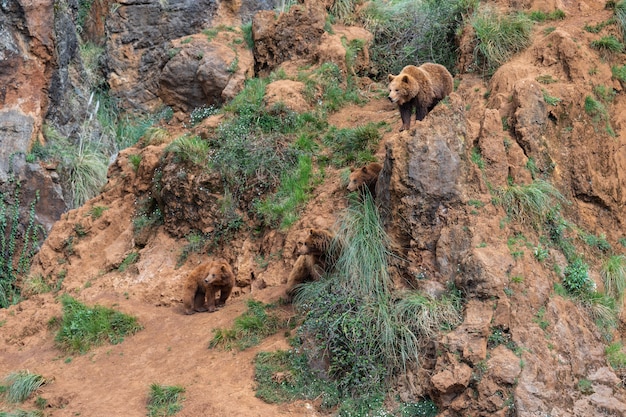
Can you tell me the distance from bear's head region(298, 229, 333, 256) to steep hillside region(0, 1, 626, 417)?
869mm

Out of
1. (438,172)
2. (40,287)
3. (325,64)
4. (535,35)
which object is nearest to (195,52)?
(325,64)

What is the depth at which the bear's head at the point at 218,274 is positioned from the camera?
1011 centimetres

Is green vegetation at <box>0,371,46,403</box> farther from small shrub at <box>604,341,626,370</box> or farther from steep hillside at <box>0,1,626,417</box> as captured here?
small shrub at <box>604,341,626,370</box>

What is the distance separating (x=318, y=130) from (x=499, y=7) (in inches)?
158

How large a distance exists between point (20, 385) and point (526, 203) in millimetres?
6818

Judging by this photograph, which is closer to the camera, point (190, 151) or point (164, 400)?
point (164, 400)

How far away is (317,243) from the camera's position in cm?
920

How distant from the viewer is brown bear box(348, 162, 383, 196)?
31.8 ft

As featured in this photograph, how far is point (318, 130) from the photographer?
12.4m

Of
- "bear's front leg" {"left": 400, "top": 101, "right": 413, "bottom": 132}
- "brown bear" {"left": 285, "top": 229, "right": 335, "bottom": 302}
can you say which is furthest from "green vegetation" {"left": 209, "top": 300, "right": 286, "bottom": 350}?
"bear's front leg" {"left": 400, "top": 101, "right": 413, "bottom": 132}

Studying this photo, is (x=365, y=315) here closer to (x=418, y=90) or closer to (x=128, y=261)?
(x=418, y=90)

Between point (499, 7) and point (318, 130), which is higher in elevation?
point (499, 7)

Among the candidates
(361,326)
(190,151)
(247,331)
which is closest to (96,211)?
(190,151)

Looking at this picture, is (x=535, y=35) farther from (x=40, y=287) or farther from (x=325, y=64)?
(x=40, y=287)
